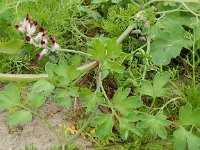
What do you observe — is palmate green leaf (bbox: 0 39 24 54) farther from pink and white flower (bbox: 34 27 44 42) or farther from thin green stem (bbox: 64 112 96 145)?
thin green stem (bbox: 64 112 96 145)

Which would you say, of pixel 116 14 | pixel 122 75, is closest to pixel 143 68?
pixel 122 75

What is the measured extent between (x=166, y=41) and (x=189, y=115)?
564 millimetres

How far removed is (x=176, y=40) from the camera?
2.49 meters

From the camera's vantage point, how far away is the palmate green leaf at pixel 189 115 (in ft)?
6.61

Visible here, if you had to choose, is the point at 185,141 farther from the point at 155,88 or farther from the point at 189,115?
the point at 155,88

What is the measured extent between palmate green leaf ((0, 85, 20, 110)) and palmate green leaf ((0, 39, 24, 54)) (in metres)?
0.19

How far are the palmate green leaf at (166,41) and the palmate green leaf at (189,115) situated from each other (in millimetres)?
A: 436

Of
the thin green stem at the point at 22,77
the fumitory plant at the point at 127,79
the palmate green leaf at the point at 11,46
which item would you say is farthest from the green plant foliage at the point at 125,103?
the palmate green leaf at the point at 11,46

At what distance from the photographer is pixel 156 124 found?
1988mm

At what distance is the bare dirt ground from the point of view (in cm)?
220

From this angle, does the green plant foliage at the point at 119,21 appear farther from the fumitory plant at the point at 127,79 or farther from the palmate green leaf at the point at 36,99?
the palmate green leaf at the point at 36,99

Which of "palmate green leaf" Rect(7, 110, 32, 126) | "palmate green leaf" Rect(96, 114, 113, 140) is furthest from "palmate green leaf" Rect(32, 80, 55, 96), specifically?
"palmate green leaf" Rect(96, 114, 113, 140)

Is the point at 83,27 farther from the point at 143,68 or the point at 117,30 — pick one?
the point at 143,68

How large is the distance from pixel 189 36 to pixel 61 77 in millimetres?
676
